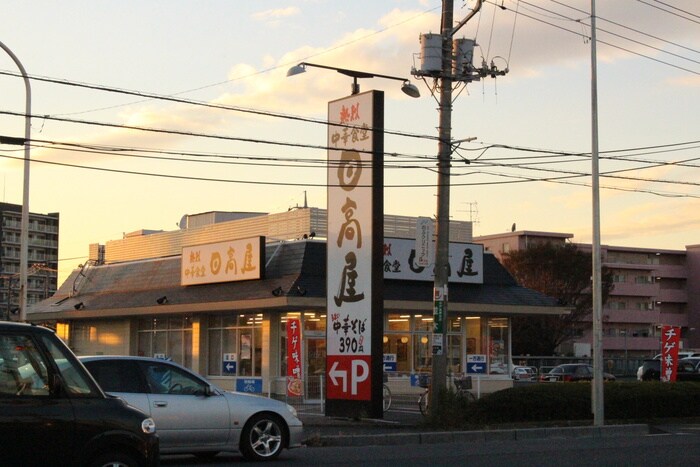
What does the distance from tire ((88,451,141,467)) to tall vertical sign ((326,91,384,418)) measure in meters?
14.6

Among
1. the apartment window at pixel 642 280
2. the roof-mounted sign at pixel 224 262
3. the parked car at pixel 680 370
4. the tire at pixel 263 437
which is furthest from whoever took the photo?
the apartment window at pixel 642 280

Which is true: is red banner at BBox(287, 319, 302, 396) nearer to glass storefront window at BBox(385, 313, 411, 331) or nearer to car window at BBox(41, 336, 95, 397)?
glass storefront window at BBox(385, 313, 411, 331)

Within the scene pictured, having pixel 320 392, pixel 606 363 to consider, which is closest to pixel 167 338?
pixel 320 392

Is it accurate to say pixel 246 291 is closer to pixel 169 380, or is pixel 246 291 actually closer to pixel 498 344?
pixel 498 344

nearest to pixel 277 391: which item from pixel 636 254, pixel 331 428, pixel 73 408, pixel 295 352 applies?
pixel 295 352

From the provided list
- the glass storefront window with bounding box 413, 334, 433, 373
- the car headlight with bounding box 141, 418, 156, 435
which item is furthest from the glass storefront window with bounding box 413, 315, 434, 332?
the car headlight with bounding box 141, 418, 156, 435

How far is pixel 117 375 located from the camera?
14258mm

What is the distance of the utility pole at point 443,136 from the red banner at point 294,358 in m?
6.64

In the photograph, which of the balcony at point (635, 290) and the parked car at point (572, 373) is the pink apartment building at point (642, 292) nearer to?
the balcony at point (635, 290)

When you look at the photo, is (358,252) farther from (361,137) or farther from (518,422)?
(518,422)

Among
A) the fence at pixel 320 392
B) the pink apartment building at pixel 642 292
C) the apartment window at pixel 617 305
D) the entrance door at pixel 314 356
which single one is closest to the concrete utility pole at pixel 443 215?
the fence at pixel 320 392

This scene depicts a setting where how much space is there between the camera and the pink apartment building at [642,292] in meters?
96.2

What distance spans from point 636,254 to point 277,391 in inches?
2913

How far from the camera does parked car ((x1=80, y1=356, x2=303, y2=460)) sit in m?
14.1
